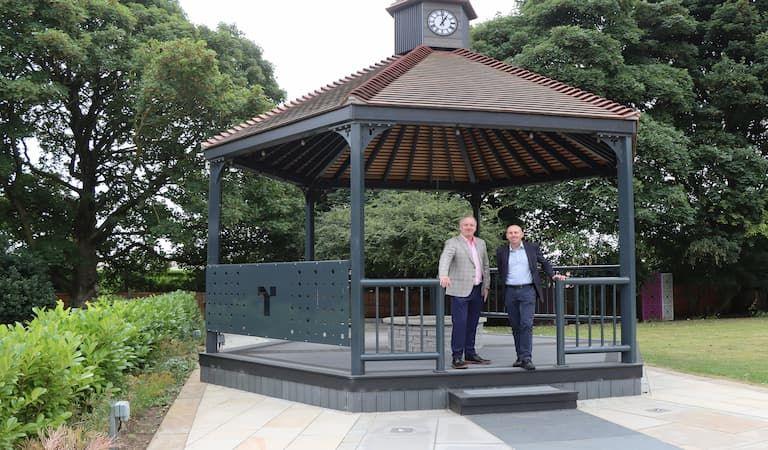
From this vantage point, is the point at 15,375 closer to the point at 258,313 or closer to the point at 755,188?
the point at 258,313

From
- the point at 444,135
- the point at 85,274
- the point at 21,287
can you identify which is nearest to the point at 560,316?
the point at 444,135

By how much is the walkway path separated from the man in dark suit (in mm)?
805

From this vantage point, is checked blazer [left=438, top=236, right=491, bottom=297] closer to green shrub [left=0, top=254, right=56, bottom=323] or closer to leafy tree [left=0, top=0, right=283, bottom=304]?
leafy tree [left=0, top=0, right=283, bottom=304]

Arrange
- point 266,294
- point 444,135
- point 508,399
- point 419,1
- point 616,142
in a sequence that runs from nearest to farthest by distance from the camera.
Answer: point 508,399, point 616,142, point 266,294, point 419,1, point 444,135

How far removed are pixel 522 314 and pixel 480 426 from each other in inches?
62.5

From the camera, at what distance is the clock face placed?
9531 millimetres

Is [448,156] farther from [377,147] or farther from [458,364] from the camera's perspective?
[458,364]

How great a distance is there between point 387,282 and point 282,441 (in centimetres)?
186

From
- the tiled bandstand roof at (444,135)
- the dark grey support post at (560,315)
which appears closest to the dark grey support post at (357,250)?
the tiled bandstand roof at (444,135)

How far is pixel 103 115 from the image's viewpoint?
22.1m

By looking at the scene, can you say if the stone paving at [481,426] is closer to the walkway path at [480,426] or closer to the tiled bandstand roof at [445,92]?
the walkway path at [480,426]

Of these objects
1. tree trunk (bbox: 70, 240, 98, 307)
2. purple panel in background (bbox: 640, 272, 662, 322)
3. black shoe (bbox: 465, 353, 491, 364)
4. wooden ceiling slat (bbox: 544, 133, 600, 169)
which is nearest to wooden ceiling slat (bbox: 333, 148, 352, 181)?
wooden ceiling slat (bbox: 544, 133, 600, 169)

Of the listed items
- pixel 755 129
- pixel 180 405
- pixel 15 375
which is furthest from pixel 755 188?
pixel 15 375

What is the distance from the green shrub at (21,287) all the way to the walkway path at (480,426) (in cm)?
1366
